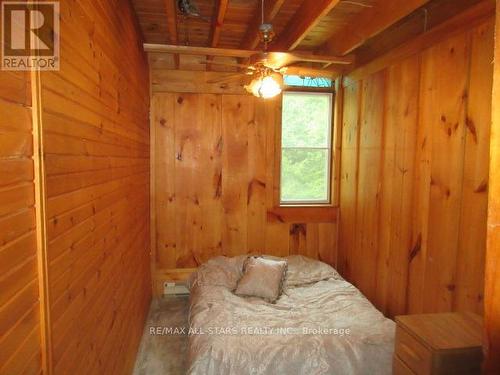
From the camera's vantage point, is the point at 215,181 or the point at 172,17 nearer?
the point at 172,17

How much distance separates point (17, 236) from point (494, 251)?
133 cm

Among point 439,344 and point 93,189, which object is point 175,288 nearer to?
point 93,189

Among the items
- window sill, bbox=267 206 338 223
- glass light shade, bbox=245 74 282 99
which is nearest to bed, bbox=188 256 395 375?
window sill, bbox=267 206 338 223

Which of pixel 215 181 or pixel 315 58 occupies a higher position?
pixel 315 58

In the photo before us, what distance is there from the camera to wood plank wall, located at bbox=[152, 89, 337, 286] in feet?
11.7

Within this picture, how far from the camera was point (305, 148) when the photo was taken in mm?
3777

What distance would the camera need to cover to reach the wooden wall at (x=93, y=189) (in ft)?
3.66

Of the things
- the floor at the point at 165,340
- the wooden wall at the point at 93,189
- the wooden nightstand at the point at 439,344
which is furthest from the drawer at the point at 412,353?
the floor at the point at 165,340

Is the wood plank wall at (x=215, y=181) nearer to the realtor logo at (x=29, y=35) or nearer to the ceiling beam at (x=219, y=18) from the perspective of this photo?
the ceiling beam at (x=219, y=18)

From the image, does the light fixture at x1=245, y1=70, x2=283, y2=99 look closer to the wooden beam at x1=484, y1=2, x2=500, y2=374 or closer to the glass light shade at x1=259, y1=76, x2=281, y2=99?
the glass light shade at x1=259, y1=76, x2=281, y2=99

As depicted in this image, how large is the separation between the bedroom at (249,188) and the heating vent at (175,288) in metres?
0.04

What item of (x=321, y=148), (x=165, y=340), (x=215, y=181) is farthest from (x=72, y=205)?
(x=321, y=148)

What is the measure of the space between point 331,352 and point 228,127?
2457 millimetres

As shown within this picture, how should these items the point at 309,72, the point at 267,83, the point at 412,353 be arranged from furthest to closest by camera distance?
the point at 309,72 → the point at 267,83 → the point at 412,353
